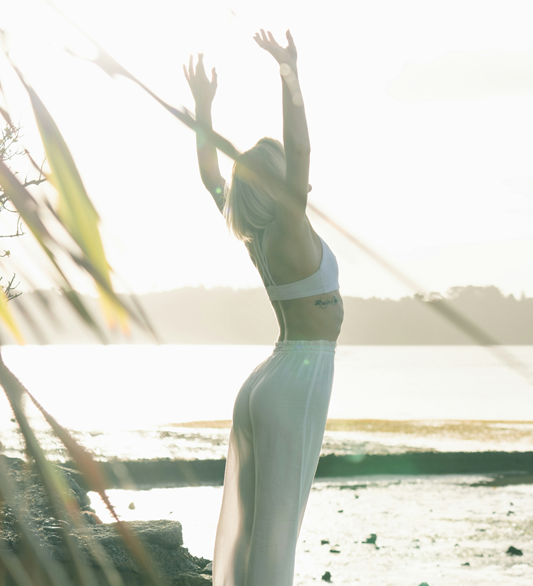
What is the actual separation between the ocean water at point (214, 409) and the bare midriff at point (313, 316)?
0.46 meters

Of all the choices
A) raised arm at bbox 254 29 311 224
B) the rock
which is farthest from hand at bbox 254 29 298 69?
the rock

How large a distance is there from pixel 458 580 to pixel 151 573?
4671mm

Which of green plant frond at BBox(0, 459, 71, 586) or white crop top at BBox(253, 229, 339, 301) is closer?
green plant frond at BBox(0, 459, 71, 586)

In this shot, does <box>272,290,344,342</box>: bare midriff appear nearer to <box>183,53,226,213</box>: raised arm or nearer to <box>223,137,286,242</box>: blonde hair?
<box>223,137,286,242</box>: blonde hair

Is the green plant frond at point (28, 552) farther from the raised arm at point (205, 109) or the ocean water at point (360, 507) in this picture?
the raised arm at point (205, 109)

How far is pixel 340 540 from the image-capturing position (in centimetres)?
549

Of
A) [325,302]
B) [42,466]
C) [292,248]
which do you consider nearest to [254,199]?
[292,248]

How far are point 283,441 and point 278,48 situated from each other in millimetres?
1342

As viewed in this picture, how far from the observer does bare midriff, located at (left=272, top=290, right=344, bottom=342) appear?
89.0 inches

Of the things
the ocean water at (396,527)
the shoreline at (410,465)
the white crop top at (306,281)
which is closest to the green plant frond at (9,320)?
the white crop top at (306,281)

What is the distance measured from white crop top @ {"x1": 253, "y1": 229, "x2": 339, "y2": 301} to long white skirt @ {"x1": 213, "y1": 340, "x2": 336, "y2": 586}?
199 millimetres

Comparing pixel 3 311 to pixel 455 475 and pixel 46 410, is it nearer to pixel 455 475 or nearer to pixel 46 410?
pixel 46 410

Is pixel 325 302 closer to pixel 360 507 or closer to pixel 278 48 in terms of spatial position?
pixel 278 48

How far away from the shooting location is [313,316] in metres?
2.27
